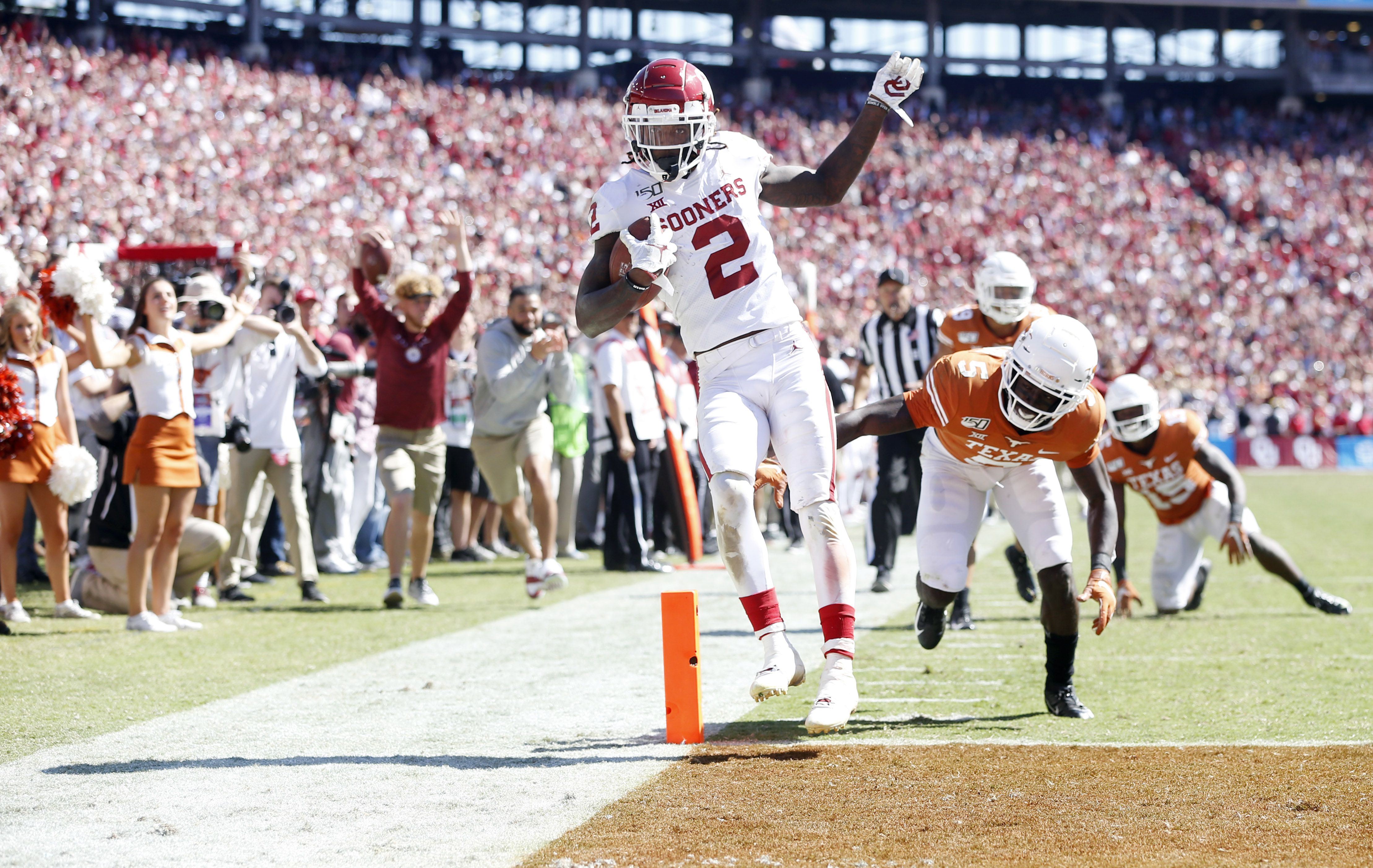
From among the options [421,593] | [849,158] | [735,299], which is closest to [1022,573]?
[421,593]

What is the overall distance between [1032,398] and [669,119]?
1462 mm

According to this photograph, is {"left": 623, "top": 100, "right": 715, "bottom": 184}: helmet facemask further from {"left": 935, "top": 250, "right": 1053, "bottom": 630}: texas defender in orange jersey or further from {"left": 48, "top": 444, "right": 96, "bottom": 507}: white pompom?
{"left": 48, "top": 444, "right": 96, "bottom": 507}: white pompom

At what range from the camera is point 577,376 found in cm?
1174

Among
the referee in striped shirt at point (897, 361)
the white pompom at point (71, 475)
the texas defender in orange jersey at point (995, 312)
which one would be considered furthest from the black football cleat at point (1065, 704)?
the white pompom at point (71, 475)

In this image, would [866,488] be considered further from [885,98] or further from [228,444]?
[885,98]

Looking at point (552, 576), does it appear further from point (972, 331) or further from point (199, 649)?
point (972, 331)

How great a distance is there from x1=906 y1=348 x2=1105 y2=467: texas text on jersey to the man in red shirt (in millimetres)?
3890

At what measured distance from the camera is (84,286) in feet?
22.7

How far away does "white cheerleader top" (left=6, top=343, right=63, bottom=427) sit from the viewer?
7.57 meters

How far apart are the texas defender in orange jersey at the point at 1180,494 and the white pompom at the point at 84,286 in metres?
5.07

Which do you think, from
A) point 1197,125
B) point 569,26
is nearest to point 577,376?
point 569,26

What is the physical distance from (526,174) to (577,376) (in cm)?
1957

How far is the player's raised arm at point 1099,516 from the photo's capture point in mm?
4887

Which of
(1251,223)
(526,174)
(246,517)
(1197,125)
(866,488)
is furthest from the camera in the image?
(1197,125)
